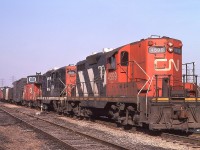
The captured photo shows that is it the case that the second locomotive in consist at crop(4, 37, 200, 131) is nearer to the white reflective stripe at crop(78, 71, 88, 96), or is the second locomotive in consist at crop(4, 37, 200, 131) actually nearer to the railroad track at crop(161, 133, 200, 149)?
the railroad track at crop(161, 133, 200, 149)

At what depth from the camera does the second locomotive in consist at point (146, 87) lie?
11.8 metres

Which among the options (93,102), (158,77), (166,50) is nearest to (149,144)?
(158,77)

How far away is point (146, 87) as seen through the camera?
1285 cm

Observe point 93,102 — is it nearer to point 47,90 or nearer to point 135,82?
point 135,82

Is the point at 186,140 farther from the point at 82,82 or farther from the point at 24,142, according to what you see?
the point at 82,82

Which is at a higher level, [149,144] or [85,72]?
[85,72]

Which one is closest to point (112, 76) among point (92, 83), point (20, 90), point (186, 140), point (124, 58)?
point (124, 58)

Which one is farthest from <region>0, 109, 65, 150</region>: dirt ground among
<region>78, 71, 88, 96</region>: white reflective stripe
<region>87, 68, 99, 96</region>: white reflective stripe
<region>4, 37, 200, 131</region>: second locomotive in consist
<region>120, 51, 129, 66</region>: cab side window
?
<region>78, 71, 88, 96</region>: white reflective stripe

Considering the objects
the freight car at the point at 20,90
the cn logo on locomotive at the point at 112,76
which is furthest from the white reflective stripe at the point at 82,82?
the freight car at the point at 20,90

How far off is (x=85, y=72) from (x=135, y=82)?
22.1 ft

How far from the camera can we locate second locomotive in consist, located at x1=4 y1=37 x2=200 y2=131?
38.6ft

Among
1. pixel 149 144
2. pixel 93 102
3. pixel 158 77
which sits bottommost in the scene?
pixel 149 144

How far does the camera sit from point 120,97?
13539 mm

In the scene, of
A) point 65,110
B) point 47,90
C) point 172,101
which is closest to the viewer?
point 172,101
